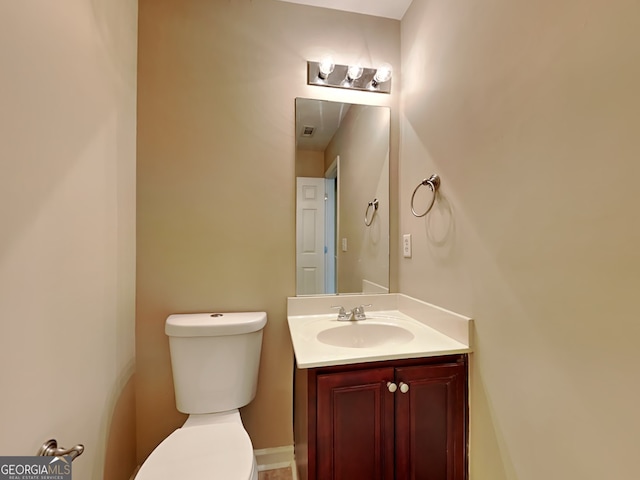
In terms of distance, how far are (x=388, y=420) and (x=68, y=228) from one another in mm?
1318

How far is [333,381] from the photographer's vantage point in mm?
1034

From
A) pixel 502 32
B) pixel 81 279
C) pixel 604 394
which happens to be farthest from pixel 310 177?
pixel 604 394

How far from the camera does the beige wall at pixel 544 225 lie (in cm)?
65

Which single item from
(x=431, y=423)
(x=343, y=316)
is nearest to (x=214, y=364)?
(x=343, y=316)

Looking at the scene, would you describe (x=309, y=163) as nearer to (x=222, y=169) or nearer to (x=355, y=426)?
(x=222, y=169)

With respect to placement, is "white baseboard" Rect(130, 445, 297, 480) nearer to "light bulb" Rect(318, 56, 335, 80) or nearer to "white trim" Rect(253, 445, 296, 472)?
"white trim" Rect(253, 445, 296, 472)

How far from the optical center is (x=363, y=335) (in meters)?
1.48

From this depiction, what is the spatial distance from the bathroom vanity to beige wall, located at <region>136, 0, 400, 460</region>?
54 centimetres

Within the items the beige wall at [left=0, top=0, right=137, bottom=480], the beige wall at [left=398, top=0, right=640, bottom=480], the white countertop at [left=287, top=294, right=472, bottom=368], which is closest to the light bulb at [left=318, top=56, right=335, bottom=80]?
the beige wall at [left=398, top=0, right=640, bottom=480]

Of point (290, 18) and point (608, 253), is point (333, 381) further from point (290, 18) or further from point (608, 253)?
point (290, 18)

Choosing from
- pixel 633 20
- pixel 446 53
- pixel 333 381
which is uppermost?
pixel 446 53

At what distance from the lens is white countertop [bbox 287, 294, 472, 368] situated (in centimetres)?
106

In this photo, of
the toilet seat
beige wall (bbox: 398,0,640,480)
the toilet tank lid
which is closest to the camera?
beige wall (bbox: 398,0,640,480)

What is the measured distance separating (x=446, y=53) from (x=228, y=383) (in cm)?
184
